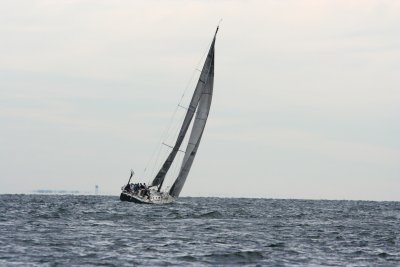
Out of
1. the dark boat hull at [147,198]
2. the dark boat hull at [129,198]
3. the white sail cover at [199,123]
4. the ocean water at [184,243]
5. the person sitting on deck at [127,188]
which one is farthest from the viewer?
the person sitting on deck at [127,188]

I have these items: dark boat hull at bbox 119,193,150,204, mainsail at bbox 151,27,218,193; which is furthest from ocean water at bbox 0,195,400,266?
mainsail at bbox 151,27,218,193

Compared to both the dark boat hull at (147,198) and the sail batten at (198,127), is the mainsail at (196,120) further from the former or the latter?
the dark boat hull at (147,198)

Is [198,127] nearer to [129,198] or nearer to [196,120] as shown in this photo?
[196,120]

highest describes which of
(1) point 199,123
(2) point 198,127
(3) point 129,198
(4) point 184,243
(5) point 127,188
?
(1) point 199,123

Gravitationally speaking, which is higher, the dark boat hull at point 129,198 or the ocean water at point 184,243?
the dark boat hull at point 129,198

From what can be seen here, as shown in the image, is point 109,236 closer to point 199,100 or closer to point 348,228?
point 348,228

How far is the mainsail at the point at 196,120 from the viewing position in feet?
284

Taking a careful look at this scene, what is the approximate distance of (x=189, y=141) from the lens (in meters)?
88.6

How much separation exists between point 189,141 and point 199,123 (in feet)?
7.65

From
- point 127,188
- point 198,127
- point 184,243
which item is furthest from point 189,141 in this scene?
point 184,243

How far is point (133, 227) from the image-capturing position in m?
50.8

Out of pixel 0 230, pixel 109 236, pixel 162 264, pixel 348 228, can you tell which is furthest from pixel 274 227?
pixel 162 264

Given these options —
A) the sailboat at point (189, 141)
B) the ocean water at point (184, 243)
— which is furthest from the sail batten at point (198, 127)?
the ocean water at point (184, 243)

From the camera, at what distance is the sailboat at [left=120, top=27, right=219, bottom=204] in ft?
284
